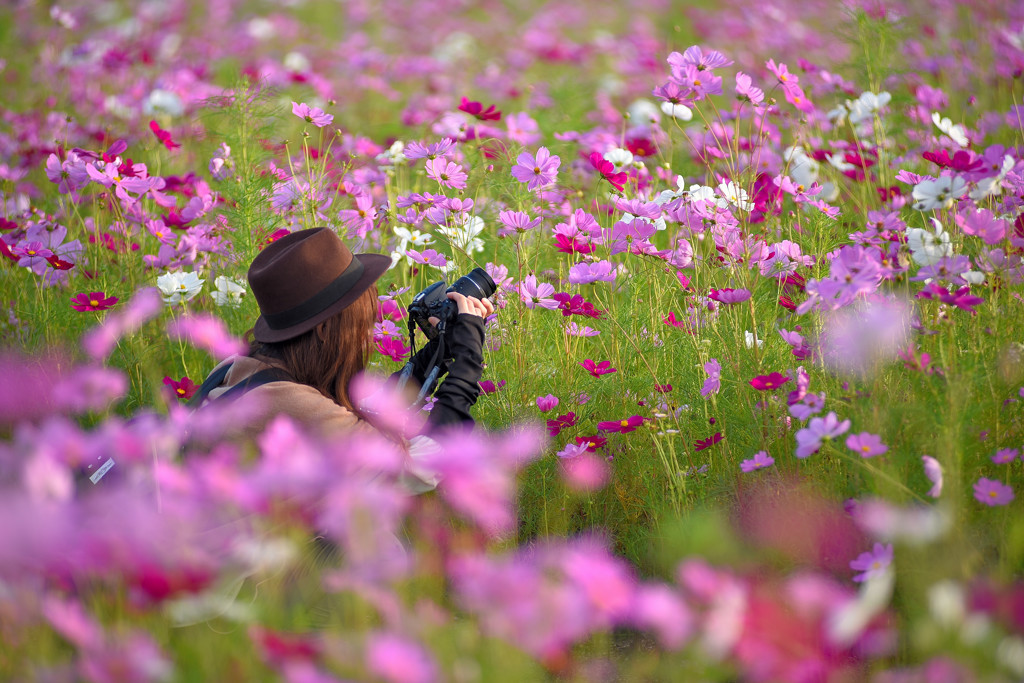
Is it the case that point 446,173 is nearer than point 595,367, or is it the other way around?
point 595,367

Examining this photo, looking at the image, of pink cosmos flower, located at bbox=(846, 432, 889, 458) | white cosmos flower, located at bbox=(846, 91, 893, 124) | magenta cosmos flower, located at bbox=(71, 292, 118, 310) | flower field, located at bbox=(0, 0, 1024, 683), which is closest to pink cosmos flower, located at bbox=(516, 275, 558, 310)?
flower field, located at bbox=(0, 0, 1024, 683)

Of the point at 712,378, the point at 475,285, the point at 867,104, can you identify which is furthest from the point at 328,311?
the point at 867,104

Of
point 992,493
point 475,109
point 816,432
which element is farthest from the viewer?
point 475,109

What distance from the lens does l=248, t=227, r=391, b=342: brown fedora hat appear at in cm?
164

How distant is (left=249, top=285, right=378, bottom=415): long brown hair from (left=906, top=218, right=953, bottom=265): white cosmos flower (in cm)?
112

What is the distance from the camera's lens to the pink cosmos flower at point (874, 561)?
4.49ft

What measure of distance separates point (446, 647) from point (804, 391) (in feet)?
2.73

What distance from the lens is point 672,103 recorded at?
6.92 feet

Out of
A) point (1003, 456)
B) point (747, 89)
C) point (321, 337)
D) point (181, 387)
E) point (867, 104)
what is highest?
point (747, 89)

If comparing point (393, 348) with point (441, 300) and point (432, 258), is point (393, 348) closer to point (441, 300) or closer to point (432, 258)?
point (432, 258)

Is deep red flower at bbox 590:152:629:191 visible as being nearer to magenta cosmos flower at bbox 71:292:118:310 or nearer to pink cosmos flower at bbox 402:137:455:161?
pink cosmos flower at bbox 402:137:455:161

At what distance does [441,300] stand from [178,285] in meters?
0.88

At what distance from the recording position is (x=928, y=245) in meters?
1.74

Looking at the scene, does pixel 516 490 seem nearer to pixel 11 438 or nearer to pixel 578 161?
pixel 11 438
